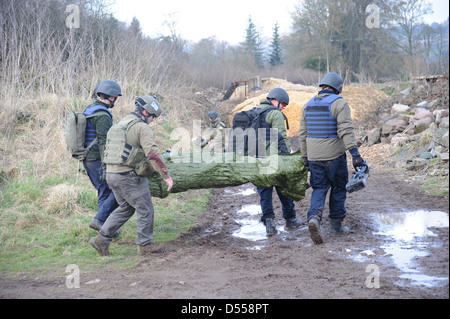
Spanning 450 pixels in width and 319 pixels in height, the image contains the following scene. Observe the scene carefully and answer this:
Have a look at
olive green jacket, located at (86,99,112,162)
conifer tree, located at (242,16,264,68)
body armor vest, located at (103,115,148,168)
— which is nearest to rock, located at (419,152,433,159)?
body armor vest, located at (103,115,148,168)

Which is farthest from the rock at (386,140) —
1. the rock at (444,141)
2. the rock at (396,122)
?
the rock at (444,141)

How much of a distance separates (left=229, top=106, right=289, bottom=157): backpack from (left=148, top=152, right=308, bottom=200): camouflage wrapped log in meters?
0.30

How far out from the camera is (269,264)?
4949 millimetres

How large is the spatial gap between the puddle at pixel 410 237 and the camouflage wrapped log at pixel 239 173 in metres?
1.34

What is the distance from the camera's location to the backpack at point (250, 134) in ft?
21.2

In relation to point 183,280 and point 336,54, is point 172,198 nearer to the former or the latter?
point 183,280

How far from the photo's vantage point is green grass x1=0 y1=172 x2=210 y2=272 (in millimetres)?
5426

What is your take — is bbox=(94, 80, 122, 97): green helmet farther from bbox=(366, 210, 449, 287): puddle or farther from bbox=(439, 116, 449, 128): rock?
bbox=(439, 116, 449, 128): rock

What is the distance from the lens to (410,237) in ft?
18.0

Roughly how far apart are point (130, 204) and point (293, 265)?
2.09m

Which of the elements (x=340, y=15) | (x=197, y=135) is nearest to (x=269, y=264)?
(x=197, y=135)

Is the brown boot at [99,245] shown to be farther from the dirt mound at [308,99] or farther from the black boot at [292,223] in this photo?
the dirt mound at [308,99]

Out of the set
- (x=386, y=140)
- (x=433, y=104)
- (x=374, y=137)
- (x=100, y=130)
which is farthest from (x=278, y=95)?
(x=433, y=104)

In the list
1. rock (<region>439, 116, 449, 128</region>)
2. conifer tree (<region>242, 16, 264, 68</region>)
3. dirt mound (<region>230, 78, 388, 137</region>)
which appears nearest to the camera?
rock (<region>439, 116, 449, 128</region>)
